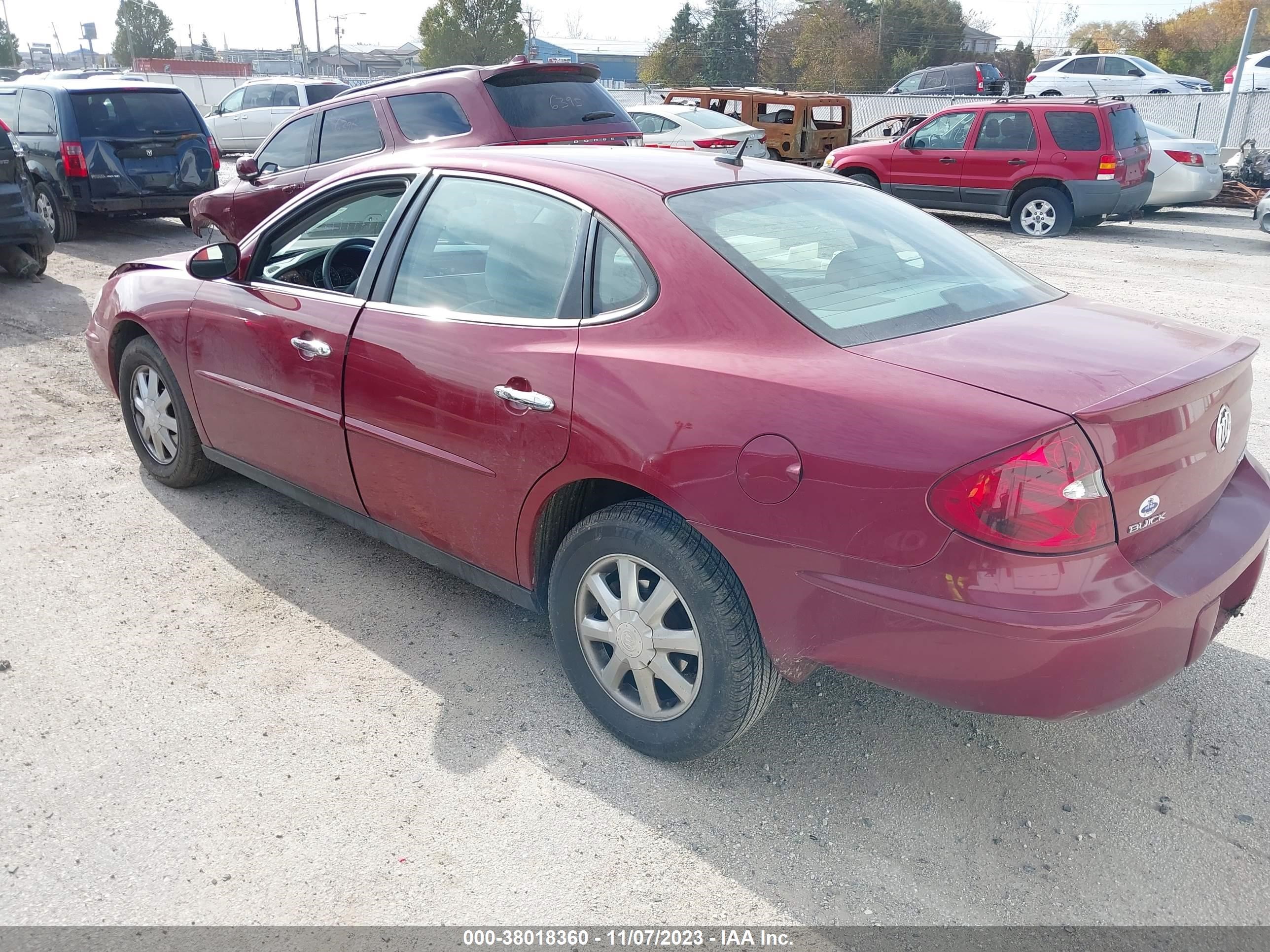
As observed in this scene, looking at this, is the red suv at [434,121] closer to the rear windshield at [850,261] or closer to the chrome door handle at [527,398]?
the rear windshield at [850,261]

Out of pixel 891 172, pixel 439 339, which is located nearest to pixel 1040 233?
pixel 891 172

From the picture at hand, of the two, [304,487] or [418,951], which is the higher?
[304,487]

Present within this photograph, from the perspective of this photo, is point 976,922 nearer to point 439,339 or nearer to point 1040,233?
point 439,339

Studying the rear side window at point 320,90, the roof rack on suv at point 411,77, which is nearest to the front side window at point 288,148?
the roof rack on suv at point 411,77

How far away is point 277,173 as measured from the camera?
9141mm

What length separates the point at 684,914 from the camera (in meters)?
2.38

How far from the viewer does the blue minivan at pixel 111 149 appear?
11.0 metres

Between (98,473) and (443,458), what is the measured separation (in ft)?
9.06

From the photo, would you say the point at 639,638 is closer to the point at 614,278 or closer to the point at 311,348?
the point at 614,278

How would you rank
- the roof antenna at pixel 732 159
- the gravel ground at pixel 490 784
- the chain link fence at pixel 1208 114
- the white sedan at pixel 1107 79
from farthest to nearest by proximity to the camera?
the white sedan at pixel 1107 79, the chain link fence at pixel 1208 114, the roof antenna at pixel 732 159, the gravel ground at pixel 490 784

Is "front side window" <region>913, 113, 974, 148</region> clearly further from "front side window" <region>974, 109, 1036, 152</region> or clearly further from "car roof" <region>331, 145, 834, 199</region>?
"car roof" <region>331, 145, 834, 199</region>

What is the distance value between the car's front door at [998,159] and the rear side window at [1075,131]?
0.26 metres

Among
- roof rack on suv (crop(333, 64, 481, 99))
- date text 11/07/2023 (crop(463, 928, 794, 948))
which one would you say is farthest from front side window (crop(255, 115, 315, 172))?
date text 11/07/2023 (crop(463, 928, 794, 948))

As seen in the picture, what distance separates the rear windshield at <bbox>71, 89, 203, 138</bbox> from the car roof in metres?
9.09
